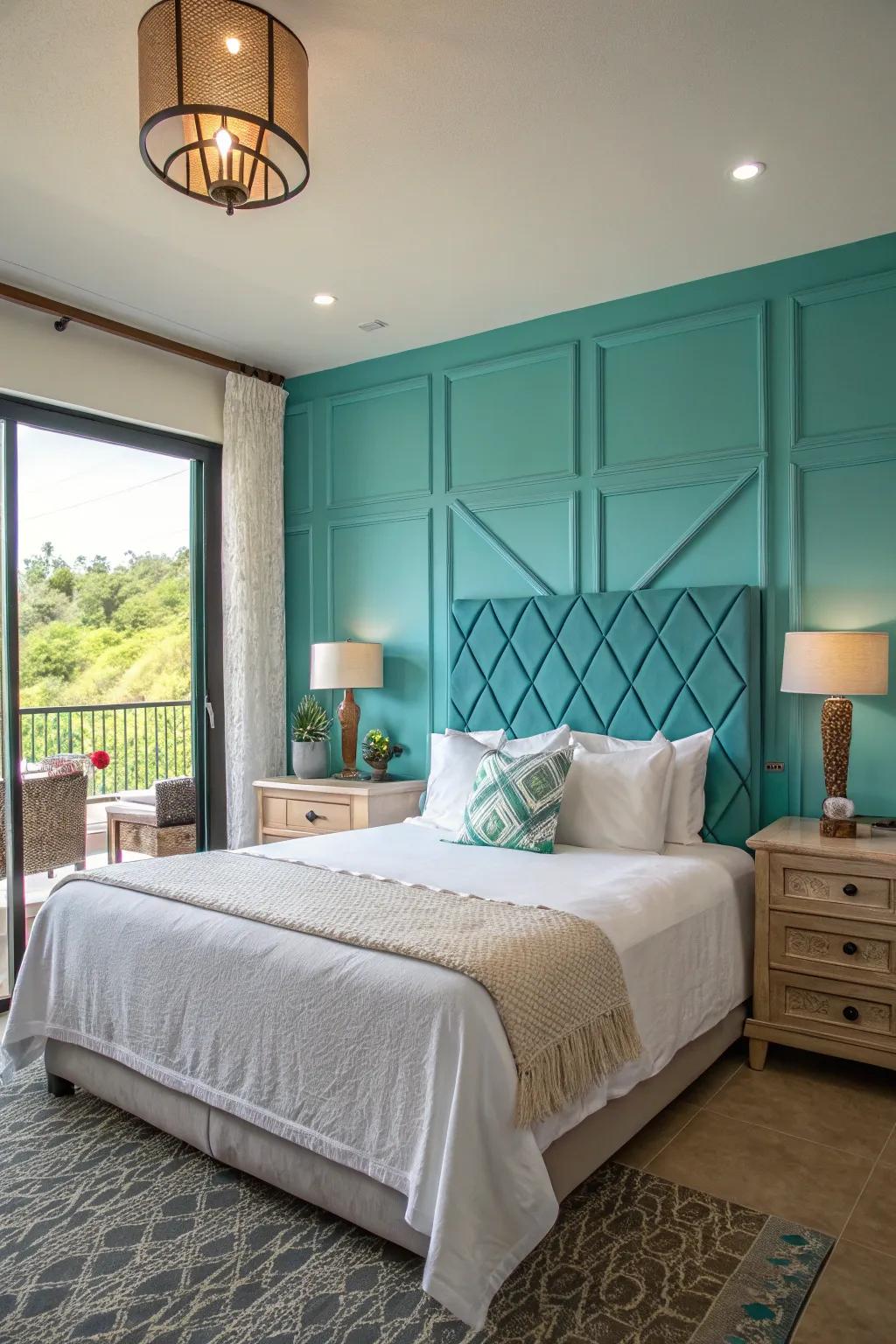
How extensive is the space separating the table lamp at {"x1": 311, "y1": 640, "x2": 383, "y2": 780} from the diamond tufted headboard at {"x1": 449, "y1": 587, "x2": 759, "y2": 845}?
1.48 ft

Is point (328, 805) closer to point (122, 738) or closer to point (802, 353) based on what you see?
point (122, 738)

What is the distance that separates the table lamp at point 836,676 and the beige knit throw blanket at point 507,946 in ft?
4.23

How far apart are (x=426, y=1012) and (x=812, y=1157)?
1.37 m

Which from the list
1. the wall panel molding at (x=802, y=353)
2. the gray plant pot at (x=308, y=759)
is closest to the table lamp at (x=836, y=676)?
the wall panel molding at (x=802, y=353)

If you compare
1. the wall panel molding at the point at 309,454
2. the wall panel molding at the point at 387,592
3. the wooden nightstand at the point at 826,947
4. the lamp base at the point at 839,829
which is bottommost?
the wooden nightstand at the point at 826,947

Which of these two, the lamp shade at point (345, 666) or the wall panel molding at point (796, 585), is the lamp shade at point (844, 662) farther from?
the lamp shade at point (345, 666)

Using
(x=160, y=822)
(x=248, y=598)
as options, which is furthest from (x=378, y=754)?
(x=160, y=822)

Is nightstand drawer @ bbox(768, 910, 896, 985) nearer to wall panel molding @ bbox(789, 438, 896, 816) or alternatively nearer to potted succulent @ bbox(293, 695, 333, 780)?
wall panel molding @ bbox(789, 438, 896, 816)

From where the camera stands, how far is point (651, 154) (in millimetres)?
2820

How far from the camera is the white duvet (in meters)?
1.81

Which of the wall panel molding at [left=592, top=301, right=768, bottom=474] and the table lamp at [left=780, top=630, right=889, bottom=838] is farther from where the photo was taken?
the wall panel molding at [left=592, top=301, right=768, bottom=474]

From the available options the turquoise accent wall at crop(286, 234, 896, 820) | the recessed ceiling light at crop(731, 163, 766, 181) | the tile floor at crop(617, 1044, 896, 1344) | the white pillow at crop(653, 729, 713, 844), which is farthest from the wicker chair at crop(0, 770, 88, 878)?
the recessed ceiling light at crop(731, 163, 766, 181)

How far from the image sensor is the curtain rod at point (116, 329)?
3770 mm

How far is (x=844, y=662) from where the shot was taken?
10.2 ft
